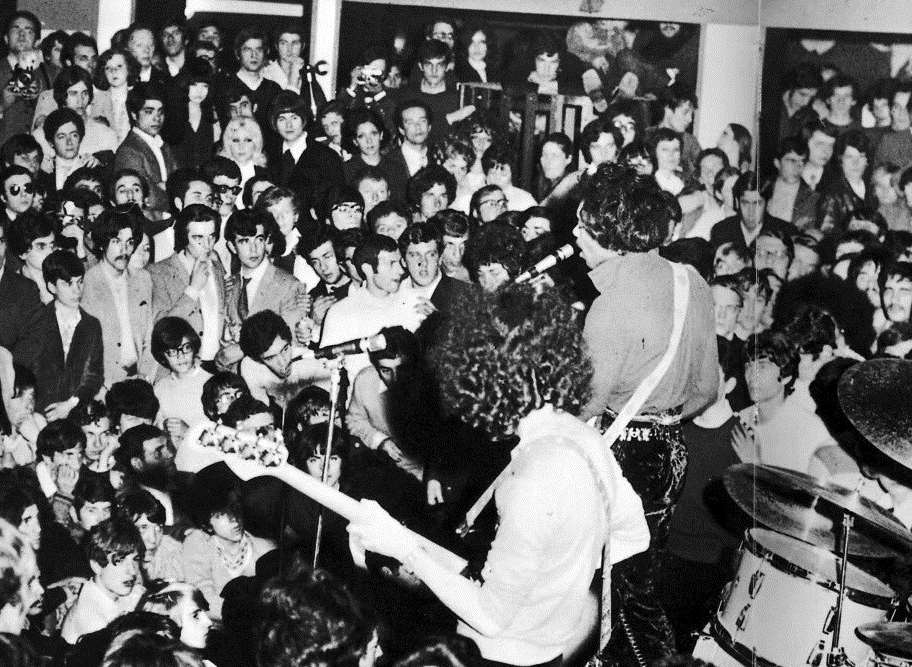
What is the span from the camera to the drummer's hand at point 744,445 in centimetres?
369

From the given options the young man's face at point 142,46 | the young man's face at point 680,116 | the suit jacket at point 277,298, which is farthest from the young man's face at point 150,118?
the young man's face at point 680,116

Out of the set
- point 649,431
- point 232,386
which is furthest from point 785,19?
point 232,386

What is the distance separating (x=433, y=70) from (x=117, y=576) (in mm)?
2584

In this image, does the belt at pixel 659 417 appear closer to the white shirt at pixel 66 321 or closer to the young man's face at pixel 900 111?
the white shirt at pixel 66 321

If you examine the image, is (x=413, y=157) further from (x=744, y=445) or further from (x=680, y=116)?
(x=744, y=445)

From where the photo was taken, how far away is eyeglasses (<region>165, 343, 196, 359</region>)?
388cm

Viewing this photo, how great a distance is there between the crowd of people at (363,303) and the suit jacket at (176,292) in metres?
0.01

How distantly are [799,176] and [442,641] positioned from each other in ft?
11.5

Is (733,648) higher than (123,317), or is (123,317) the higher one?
(123,317)

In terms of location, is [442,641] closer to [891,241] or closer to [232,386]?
[232,386]

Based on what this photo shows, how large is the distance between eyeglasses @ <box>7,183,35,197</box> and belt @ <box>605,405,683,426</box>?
2820mm

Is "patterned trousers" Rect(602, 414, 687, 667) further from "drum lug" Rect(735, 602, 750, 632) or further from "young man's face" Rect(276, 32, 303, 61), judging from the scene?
"young man's face" Rect(276, 32, 303, 61)

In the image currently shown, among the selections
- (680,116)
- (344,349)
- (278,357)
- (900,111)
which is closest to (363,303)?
(278,357)

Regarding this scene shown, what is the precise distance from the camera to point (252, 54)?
4.31 meters
